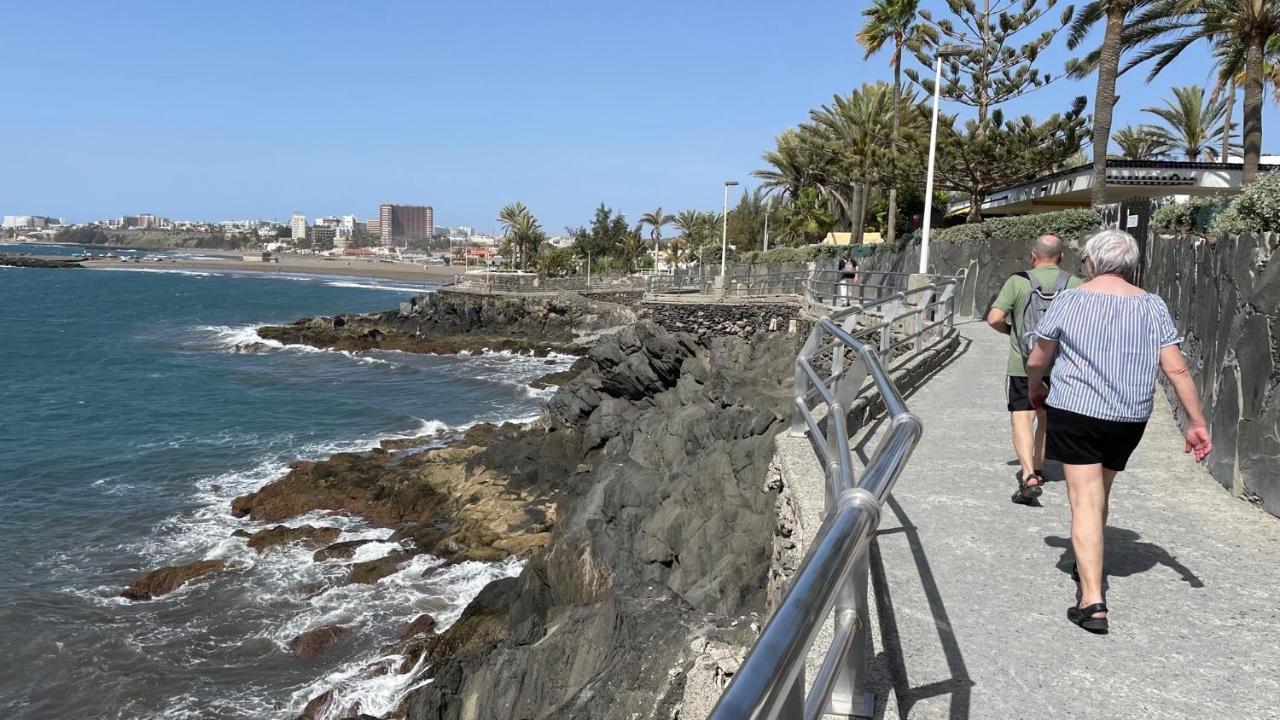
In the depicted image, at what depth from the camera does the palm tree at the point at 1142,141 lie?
4184 centimetres

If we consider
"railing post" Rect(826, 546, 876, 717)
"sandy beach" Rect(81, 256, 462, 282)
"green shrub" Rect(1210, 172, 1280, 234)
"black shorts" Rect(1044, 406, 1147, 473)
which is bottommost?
"sandy beach" Rect(81, 256, 462, 282)

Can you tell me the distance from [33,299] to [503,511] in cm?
8193

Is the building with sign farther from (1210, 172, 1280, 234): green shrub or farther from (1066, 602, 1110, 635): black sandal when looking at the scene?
(1066, 602, 1110, 635): black sandal

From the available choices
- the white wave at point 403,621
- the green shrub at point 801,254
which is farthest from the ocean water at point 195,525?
the green shrub at point 801,254

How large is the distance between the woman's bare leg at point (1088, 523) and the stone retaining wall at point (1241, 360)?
2.28m

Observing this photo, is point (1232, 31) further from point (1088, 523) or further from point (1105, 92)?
point (1088, 523)

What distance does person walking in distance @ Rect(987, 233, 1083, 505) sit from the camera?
17.5 ft

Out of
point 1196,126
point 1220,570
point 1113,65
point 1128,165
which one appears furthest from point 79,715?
point 1196,126

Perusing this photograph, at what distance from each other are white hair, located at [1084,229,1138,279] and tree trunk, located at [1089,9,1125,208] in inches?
689

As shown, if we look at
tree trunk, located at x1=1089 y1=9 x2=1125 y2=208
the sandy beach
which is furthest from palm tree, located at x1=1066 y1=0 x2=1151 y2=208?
the sandy beach

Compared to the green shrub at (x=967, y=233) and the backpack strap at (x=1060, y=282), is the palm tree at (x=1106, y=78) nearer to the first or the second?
the green shrub at (x=967, y=233)

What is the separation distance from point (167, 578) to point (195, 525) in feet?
9.74

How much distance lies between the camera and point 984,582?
420 cm

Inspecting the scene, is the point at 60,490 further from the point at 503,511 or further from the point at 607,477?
the point at 607,477
